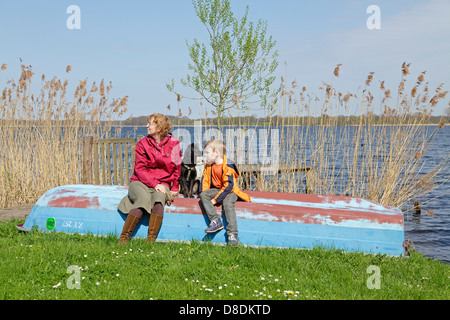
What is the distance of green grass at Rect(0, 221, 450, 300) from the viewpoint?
10.9ft

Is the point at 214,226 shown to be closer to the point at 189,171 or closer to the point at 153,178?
the point at 153,178

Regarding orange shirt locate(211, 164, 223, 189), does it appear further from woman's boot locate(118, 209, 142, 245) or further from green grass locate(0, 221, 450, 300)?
woman's boot locate(118, 209, 142, 245)

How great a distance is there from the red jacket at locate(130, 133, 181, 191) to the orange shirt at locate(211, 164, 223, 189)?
49 cm

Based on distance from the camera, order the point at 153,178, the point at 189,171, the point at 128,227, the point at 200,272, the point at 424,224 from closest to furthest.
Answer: the point at 200,272
the point at 128,227
the point at 153,178
the point at 189,171
the point at 424,224

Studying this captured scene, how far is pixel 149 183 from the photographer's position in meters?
4.79

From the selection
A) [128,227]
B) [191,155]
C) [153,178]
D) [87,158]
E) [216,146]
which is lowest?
[128,227]

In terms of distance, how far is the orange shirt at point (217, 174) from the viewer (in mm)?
4715

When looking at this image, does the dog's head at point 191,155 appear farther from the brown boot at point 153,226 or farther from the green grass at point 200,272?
the green grass at point 200,272

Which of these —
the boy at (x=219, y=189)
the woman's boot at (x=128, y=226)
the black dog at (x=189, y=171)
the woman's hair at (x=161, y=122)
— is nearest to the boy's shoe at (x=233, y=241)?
the boy at (x=219, y=189)

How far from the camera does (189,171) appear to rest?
5.45m

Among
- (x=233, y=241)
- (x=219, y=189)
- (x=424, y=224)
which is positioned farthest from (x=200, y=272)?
(x=424, y=224)

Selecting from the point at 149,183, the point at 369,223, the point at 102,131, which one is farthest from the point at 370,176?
the point at 102,131

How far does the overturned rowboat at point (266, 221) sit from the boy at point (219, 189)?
13cm

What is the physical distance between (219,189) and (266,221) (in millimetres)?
675
